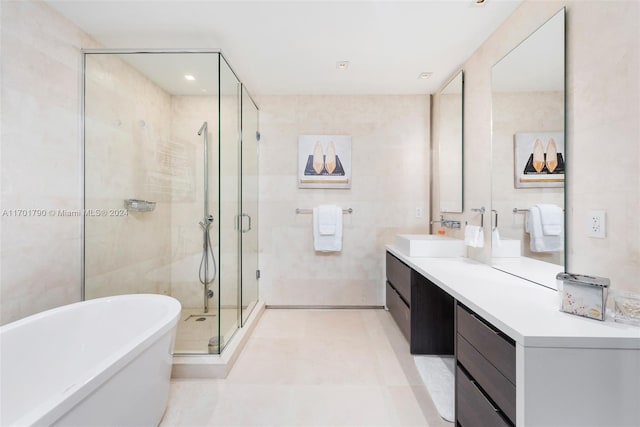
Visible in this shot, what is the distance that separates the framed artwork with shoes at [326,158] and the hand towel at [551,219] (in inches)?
67.6

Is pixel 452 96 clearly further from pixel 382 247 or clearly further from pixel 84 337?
pixel 84 337

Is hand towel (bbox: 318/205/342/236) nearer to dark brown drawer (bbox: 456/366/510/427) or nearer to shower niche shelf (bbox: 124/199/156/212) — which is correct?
shower niche shelf (bbox: 124/199/156/212)

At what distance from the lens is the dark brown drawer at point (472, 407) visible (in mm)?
1026

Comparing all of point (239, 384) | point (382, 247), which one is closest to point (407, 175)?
point (382, 247)

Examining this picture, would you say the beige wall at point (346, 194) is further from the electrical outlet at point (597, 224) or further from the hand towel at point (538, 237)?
the electrical outlet at point (597, 224)

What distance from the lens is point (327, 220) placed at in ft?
9.20

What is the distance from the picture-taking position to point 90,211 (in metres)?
1.88

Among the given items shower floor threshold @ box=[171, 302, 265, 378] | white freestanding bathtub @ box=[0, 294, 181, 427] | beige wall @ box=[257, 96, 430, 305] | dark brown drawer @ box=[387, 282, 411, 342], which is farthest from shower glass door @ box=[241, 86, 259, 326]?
dark brown drawer @ box=[387, 282, 411, 342]

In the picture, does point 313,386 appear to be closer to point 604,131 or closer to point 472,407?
point 472,407

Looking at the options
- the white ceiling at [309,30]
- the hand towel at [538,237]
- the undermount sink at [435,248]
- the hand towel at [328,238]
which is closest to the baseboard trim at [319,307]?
the hand towel at [328,238]

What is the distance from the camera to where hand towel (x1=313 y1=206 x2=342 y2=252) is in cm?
282

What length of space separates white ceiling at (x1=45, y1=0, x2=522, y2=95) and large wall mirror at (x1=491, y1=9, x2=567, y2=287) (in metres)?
0.41

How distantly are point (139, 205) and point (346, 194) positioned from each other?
1833mm

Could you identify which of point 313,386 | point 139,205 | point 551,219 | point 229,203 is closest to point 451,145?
point 551,219
